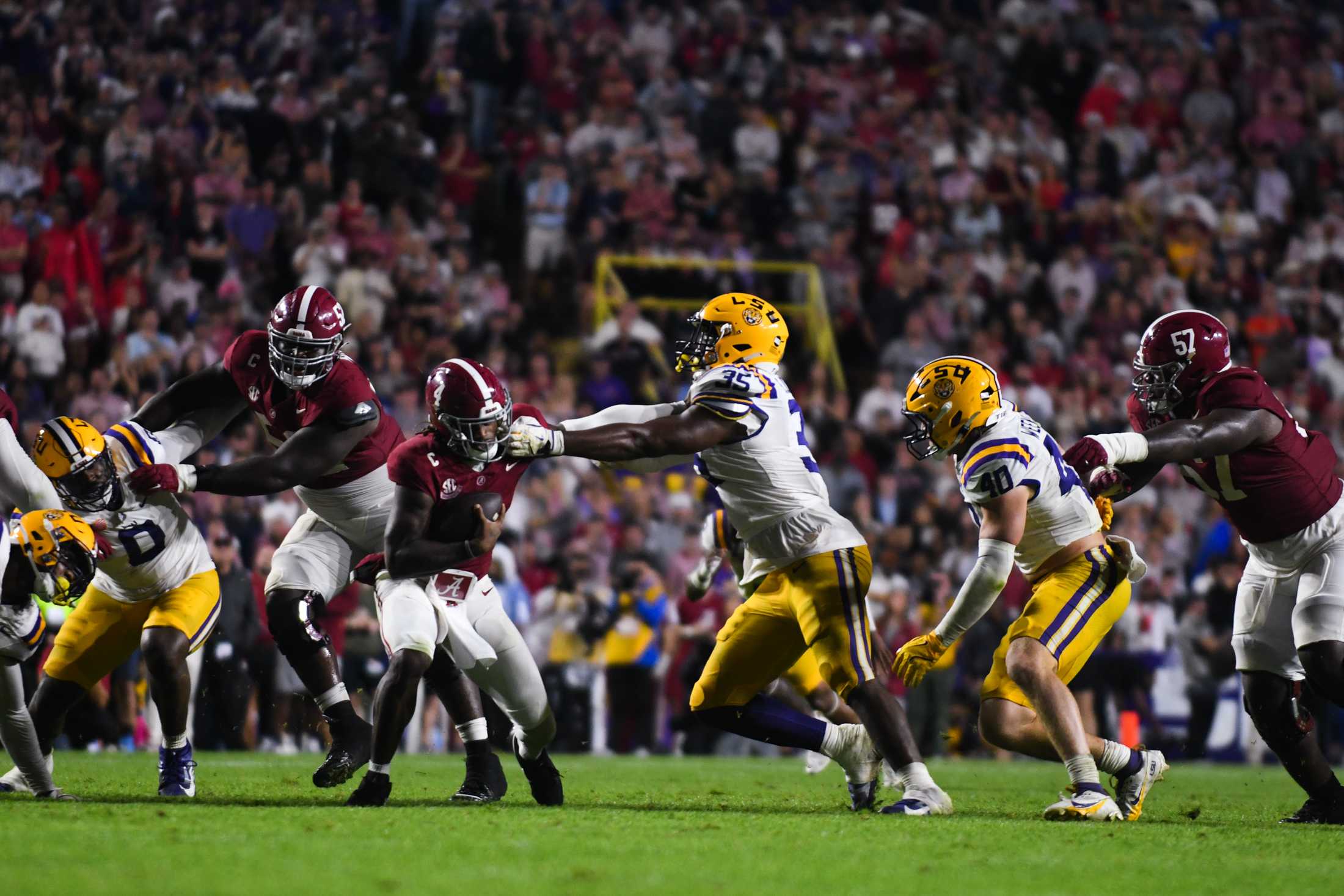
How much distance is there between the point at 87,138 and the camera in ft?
52.7

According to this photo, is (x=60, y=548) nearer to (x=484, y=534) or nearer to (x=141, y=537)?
(x=141, y=537)

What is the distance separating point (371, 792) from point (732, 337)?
265 cm

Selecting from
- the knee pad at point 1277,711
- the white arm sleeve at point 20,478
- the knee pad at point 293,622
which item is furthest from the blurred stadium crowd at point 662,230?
the knee pad at point 1277,711

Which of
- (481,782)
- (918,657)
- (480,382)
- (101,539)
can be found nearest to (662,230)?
(481,782)

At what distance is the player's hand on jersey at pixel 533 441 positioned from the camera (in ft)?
22.5

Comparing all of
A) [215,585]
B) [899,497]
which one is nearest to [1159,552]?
[899,497]

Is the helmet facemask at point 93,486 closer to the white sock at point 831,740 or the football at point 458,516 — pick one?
the football at point 458,516

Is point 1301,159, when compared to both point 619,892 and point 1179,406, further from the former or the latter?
point 619,892

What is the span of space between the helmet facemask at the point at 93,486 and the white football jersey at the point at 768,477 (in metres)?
2.57

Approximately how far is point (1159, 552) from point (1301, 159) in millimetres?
7552

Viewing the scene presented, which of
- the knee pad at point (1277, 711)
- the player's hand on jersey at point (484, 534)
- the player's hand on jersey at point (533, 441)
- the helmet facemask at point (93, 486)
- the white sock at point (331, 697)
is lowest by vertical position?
the white sock at point (331, 697)

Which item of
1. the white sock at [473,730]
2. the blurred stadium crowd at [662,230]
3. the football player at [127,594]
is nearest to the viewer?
the football player at [127,594]

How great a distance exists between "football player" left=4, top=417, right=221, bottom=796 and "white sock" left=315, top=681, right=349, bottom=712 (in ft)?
2.22

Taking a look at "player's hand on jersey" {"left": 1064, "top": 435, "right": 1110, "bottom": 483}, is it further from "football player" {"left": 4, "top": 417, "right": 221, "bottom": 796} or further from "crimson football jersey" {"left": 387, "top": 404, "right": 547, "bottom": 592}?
"football player" {"left": 4, "top": 417, "right": 221, "bottom": 796}
